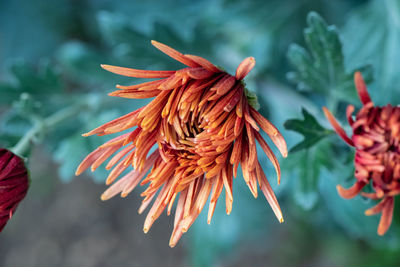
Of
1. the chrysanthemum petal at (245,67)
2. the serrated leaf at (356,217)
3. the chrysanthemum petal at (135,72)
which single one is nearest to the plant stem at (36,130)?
the chrysanthemum petal at (135,72)

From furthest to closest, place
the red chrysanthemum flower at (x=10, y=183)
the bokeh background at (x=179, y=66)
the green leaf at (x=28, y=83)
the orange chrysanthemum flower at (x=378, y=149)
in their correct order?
the green leaf at (x=28, y=83) < the bokeh background at (x=179, y=66) < the red chrysanthemum flower at (x=10, y=183) < the orange chrysanthemum flower at (x=378, y=149)

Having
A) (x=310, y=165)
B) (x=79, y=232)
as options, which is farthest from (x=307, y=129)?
(x=79, y=232)

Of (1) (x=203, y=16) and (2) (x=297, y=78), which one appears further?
(1) (x=203, y=16)

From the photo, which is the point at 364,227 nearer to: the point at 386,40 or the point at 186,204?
the point at 386,40

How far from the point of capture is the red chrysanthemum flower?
880 millimetres

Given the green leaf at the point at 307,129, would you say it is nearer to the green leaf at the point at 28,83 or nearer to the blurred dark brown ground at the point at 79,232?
the green leaf at the point at 28,83

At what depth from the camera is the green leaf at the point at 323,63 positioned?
3.64 feet

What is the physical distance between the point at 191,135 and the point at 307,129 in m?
0.35

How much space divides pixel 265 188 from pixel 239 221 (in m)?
1.47

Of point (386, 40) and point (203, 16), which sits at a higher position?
point (203, 16)

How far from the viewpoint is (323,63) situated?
46.7 inches

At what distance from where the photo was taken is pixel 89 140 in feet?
4.63

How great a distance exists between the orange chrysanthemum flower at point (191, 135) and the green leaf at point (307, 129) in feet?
0.74

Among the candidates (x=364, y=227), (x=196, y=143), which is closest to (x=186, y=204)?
(x=196, y=143)
